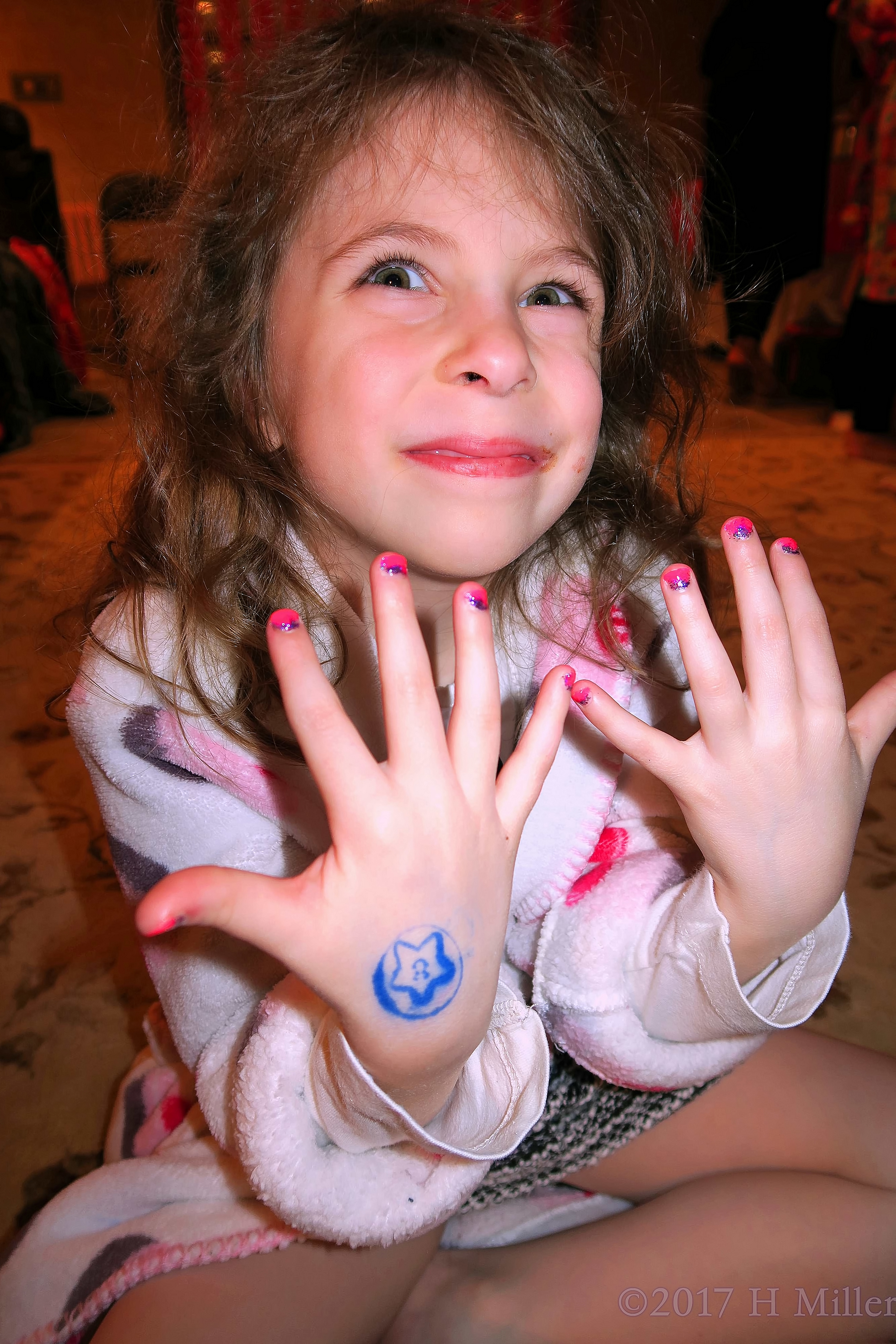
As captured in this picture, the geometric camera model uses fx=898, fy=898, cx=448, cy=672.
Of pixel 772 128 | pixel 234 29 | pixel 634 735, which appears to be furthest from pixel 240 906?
pixel 772 128

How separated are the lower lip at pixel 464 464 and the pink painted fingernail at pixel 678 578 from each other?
125 mm

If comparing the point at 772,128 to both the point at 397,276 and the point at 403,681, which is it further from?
the point at 403,681

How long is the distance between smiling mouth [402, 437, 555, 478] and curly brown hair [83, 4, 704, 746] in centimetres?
13

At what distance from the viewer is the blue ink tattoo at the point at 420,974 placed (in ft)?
1.38

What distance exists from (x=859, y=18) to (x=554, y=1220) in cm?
283

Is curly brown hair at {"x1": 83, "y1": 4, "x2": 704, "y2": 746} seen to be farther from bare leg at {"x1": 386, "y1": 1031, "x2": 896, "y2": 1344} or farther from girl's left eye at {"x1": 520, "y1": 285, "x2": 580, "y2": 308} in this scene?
bare leg at {"x1": 386, "y1": 1031, "x2": 896, "y2": 1344}

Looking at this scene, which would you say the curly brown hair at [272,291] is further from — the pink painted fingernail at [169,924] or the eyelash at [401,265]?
the pink painted fingernail at [169,924]

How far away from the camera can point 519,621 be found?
0.77 metres

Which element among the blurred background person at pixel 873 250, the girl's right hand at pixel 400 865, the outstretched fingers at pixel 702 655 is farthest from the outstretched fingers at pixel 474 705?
the blurred background person at pixel 873 250

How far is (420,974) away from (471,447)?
12.4 inches

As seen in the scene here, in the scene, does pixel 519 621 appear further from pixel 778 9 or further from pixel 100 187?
pixel 778 9

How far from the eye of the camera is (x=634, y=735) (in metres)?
0.53

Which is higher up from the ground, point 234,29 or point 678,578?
point 234,29

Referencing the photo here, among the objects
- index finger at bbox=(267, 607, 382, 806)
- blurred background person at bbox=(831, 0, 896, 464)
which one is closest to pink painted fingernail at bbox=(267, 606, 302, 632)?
index finger at bbox=(267, 607, 382, 806)
